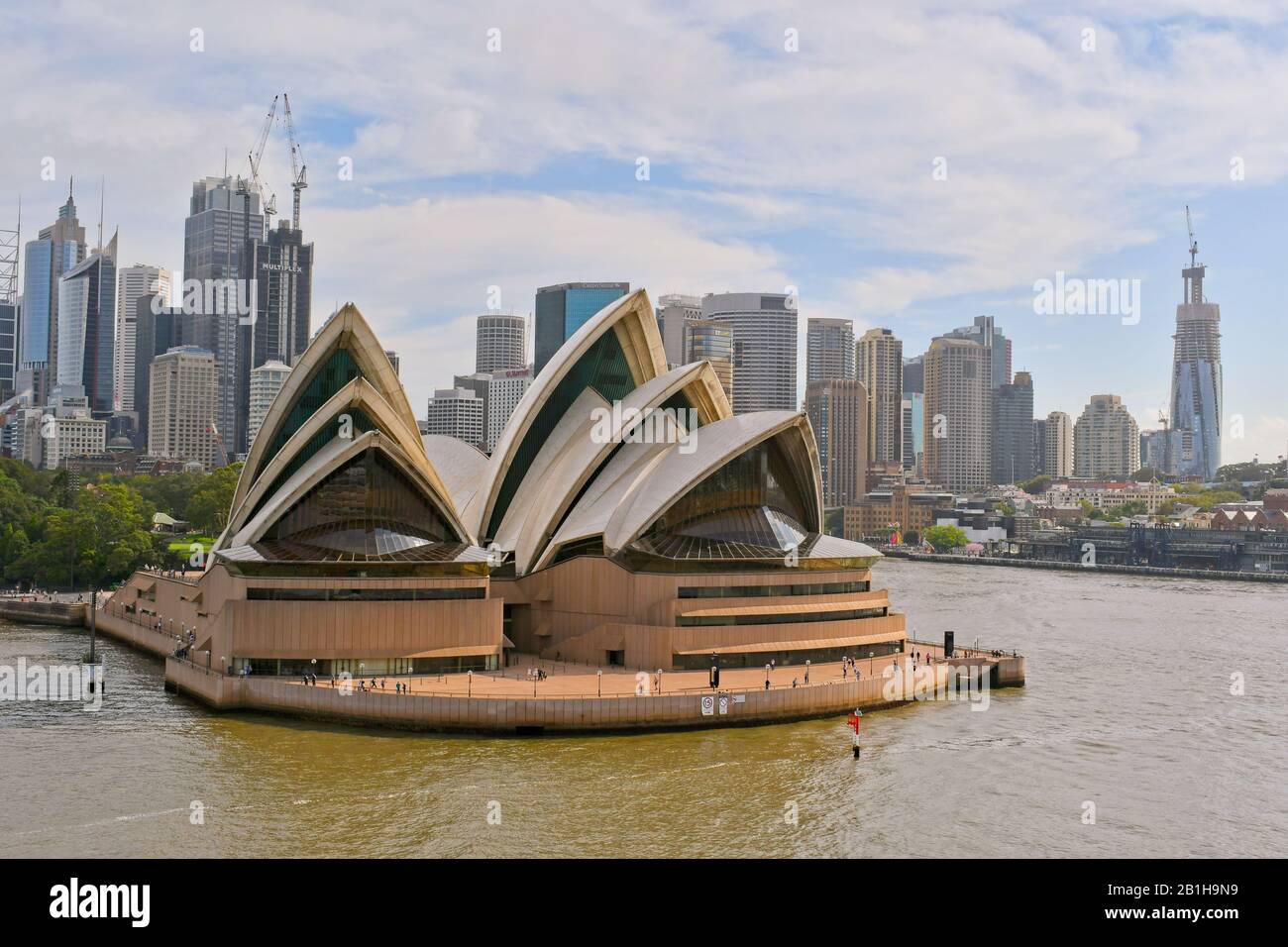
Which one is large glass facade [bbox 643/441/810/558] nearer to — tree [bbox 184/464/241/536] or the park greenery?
the park greenery

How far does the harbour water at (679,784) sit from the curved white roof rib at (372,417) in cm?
987

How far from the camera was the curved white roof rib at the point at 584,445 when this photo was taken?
5297 cm

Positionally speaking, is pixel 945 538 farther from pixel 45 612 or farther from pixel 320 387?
pixel 320 387

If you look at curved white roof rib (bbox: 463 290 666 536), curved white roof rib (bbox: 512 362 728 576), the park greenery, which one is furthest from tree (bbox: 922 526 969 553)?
curved white roof rib (bbox: 463 290 666 536)

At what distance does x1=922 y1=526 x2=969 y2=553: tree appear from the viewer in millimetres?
184125

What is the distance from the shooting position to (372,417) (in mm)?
50250

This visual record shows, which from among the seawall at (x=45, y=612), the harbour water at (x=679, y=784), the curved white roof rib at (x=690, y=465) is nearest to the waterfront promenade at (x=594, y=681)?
the harbour water at (x=679, y=784)

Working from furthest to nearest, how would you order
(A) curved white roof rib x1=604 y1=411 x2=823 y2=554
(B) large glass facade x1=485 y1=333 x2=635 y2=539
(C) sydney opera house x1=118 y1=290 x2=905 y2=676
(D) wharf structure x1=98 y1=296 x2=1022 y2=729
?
(B) large glass facade x1=485 y1=333 x2=635 y2=539
(A) curved white roof rib x1=604 y1=411 x2=823 y2=554
(C) sydney opera house x1=118 y1=290 x2=905 y2=676
(D) wharf structure x1=98 y1=296 x2=1022 y2=729

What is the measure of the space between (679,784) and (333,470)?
22.4m

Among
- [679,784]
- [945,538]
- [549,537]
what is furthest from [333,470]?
[945,538]

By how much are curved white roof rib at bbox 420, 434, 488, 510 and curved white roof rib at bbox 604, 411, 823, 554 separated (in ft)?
43.4

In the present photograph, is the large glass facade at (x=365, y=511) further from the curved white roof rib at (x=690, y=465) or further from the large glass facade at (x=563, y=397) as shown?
the large glass facade at (x=563, y=397)
